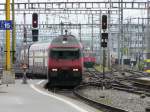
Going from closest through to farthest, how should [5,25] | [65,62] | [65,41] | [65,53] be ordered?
[5,25] → [65,62] → [65,53] → [65,41]

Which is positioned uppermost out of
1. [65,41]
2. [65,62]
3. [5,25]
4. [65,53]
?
[5,25]

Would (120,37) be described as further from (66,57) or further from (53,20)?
(66,57)

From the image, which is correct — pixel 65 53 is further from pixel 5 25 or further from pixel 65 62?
pixel 5 25

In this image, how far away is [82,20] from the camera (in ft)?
304

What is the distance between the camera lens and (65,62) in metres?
31.8

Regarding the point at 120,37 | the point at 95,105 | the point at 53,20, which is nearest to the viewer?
the point at 95,105

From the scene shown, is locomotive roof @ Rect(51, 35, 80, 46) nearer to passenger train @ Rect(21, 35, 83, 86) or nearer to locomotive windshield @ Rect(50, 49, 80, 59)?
passenger train @ Rect(21, 35, 83, 86)

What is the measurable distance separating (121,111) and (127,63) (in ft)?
285

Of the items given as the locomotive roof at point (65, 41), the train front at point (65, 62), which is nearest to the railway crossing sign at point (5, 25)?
the train front at point (65, 62)

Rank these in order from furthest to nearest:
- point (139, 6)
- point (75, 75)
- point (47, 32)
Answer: point (47, 32) < point (139, 6) < point (75, 75)

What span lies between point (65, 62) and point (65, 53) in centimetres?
57

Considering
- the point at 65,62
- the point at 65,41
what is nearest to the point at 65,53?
the point at 65,62

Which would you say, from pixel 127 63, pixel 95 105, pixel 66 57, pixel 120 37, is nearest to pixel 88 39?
pixel 127 63

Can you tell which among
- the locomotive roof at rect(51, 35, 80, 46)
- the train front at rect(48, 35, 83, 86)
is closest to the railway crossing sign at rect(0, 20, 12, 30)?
the train front at rect(48, 35, 83, 86)
